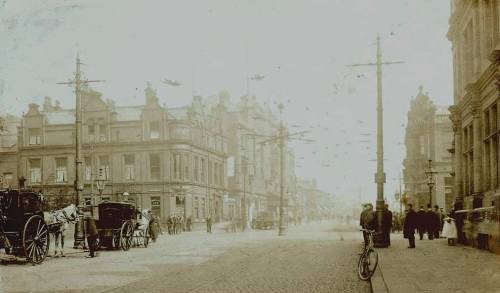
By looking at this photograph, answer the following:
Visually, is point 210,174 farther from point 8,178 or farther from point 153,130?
point 8,178

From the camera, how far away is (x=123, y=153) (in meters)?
57.8

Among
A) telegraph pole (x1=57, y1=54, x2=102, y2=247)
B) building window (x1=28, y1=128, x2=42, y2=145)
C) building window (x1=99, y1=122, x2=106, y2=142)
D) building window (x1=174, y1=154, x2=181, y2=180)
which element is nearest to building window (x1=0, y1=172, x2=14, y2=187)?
building window (x1=28, y1=128, x2=42, y2=145)

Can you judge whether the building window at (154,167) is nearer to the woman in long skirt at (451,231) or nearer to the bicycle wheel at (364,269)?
the woman in long skirt at (451,231)

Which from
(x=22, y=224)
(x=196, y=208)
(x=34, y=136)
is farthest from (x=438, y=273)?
(x=34, y=136)

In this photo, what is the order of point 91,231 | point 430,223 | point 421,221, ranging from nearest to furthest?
point 91,231 → point 421,221 → point 430,223

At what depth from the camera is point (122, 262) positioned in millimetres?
18172

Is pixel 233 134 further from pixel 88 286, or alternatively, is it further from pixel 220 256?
pixel 88 286

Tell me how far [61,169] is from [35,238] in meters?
42.0

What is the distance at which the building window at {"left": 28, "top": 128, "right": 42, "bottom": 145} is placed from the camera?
57531mm

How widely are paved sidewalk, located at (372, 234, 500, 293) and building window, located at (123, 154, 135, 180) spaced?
41.8 metres

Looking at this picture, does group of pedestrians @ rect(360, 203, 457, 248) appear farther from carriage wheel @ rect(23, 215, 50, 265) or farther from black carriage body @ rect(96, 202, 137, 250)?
black carriage body @ rect(96, 202, 137, 250)

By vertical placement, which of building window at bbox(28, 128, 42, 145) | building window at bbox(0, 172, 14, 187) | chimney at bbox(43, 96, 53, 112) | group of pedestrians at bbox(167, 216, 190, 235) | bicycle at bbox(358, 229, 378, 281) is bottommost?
group of pedestrians at bbox(167, 216, 190, 235)

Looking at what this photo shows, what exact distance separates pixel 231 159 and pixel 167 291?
2457 inches

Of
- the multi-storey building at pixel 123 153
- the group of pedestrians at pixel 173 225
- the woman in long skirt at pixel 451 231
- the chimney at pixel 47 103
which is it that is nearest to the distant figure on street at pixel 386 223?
the woman in long skirt at pixel 451 231
